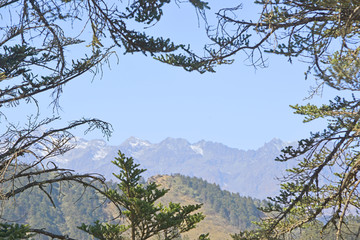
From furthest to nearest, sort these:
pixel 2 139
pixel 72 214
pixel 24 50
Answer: pixel 72 214 → pixel 24 50 → pixel 2 139

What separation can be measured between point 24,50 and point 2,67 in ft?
2.64

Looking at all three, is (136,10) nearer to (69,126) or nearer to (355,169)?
(69,126)

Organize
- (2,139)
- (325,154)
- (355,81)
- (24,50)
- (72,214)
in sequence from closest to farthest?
(355,81) → (2,139) → (325,154) → (24,50) → (72,214)

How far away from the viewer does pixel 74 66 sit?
500 inches

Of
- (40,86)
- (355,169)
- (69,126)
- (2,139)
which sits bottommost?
(355,169)

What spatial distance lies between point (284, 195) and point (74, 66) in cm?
699

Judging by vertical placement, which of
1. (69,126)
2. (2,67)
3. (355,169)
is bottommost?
(355,169)

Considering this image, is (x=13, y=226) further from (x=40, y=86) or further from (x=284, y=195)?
(x=284, y=195)

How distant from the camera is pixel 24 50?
12992 mm

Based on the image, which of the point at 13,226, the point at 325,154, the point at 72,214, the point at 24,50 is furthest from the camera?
the point at 72,214

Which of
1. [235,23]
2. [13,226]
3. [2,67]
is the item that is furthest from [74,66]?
[13,226]

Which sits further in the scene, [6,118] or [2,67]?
[2,67]

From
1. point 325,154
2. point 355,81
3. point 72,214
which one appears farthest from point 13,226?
point 72,214

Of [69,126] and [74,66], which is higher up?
[74,66]
